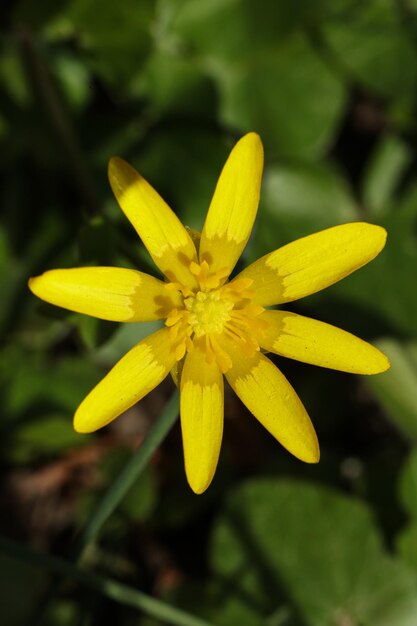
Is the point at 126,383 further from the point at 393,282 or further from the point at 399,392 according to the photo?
the point at 393,282

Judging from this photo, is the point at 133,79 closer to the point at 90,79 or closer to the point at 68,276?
the point at 90,79

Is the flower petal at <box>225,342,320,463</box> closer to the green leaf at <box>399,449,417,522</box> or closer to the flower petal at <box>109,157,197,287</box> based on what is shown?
the flower petal at <box>109,157,197,287</box>

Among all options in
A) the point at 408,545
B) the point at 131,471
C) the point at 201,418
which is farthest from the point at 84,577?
the point at 408,545

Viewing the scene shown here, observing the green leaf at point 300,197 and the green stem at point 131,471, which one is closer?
the green stem at point 131,471

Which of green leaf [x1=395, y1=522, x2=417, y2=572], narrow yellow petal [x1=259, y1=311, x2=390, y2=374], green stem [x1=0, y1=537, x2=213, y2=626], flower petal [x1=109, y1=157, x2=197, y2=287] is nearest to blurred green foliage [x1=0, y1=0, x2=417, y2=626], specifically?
green leaf [x1=395, y1=522, x2=417, y2=572]

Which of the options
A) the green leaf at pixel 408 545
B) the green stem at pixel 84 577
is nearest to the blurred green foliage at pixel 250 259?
the green leaf at pixel 408 545

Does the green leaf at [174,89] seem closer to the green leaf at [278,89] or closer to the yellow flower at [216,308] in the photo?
the green leaf at [278,89]
